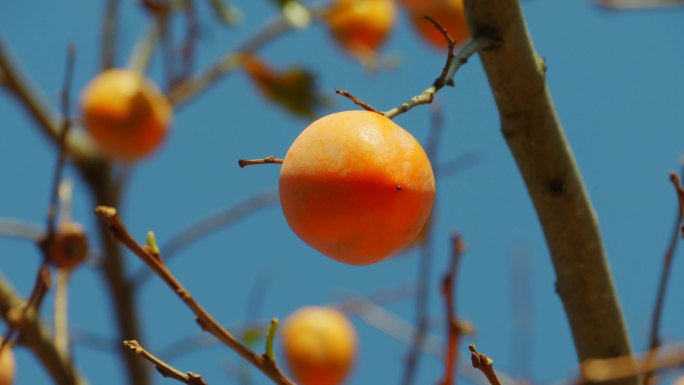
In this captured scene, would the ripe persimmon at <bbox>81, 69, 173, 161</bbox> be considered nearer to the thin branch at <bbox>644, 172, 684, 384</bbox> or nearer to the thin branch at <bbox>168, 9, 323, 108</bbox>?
the thin branch at <bbox>168, 9, 323, 108</bbox>

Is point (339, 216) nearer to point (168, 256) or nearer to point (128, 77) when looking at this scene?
point (168, 256)

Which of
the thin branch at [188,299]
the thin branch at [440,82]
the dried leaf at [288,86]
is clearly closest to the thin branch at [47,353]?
the thin branch at [188,299]

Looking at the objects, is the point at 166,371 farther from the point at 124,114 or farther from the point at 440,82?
the point at 124,114

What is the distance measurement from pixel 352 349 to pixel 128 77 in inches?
42.1

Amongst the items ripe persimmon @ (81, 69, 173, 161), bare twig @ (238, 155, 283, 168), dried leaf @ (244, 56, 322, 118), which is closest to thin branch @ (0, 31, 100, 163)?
ripe persimmon @ (81, 69, 173, 161)

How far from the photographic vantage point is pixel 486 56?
1.08 m

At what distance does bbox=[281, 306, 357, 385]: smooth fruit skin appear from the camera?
246 centimetres

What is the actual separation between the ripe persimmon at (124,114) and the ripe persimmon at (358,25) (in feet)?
2.17

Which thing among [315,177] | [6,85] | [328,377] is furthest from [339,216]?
[6,85]

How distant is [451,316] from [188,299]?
0.30m

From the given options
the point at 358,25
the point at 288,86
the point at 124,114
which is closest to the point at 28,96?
the point at 124,114

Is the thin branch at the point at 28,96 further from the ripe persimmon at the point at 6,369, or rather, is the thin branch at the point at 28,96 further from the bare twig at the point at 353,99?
the bare twig at the point at 353,99

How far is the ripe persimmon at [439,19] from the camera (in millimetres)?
2869

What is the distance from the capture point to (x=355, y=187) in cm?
91
